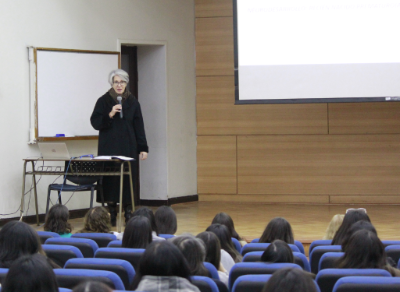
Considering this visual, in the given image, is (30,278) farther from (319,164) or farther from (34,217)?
(319,164)

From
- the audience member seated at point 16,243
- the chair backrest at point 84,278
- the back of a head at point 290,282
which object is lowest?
the chair backrest at point 84,278

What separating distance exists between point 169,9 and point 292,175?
9.08 feet

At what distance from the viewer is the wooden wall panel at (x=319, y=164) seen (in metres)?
6.68

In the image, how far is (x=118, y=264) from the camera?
2.05 meters

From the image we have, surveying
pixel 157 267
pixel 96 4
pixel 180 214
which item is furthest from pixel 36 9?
pixel 157 267

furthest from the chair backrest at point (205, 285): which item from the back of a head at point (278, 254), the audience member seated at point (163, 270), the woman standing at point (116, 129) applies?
the woman standing at point (116, 129)

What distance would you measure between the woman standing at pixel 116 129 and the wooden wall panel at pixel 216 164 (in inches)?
88.3

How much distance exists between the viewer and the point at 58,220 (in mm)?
3301

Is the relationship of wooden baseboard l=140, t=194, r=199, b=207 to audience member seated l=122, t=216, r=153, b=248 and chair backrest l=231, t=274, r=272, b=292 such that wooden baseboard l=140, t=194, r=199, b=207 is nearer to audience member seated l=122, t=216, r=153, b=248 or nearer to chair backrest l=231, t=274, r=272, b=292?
audience member seated l=122, t=216, r=153, b=248

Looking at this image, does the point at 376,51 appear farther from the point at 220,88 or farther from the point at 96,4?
the point at 96,4

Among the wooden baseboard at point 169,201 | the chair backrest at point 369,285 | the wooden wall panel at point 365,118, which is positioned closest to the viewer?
the chair backrest at point 369,285

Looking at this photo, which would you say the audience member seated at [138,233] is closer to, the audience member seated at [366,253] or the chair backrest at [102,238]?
the chair backrest at [102,238]

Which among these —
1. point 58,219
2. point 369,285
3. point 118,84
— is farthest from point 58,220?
point 369,285

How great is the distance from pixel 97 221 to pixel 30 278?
6.39 feet
